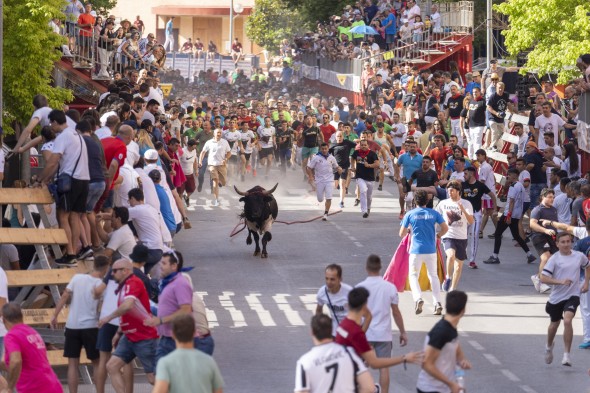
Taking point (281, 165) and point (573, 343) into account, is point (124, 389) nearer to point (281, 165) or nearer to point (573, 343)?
point (573, 343)

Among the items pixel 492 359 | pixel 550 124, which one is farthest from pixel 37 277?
pixel 550 124

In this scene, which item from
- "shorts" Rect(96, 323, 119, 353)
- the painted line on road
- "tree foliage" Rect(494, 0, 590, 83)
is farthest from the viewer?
"tree foliage" Rect(494, 0, 590, 83)

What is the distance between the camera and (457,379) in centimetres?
1188

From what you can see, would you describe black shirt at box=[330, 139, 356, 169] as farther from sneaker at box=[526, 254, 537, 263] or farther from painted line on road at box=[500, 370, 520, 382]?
painted line on road at box=[500, 370, 520, 382]

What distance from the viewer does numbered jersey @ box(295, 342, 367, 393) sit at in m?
10.6

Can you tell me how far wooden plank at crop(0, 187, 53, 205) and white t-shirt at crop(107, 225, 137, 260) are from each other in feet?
3.48

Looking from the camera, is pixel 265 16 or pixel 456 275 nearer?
pixel 456 275

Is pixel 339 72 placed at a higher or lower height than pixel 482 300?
higher

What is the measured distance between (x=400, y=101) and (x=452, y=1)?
15092 millimetres

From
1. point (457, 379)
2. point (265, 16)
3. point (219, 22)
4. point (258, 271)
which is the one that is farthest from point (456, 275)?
point (219, 22)

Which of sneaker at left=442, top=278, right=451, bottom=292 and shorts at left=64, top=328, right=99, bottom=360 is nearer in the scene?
shorts at left=64, top=328, right=99, bottom=360

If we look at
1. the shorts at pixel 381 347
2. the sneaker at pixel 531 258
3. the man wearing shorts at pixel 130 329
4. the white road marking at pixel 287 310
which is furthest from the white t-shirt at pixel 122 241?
the sneaker at pixel 531 258

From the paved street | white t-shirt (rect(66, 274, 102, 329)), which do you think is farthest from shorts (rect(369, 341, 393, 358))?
white t-shirt (rect(66, 274, 102, 329))

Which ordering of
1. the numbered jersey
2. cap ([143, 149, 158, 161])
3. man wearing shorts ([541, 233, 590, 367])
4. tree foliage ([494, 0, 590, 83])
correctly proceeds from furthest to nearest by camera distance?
1. tree foliage ([494, 0, 590, 83])
2. cap ([143, 149, 158, 161])
3. man wearing shorts ([541, 233, 590, 367])
4. the numbered jersey
